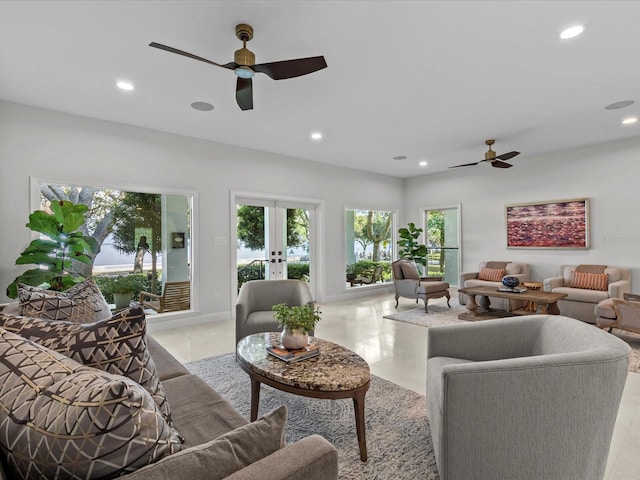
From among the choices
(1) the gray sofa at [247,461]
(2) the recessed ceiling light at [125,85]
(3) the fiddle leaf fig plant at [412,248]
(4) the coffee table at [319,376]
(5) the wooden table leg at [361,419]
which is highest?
(2) the recessed ceiling light at [125,85]

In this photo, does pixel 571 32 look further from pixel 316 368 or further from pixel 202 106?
pixel 202 106

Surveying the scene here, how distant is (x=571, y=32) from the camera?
8.45 ft

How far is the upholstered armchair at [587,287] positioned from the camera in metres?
4.63

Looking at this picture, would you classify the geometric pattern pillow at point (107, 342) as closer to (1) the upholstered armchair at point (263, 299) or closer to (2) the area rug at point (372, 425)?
(2) the area rug at point (372, 425)

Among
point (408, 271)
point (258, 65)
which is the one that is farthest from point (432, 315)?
point (258, 65)

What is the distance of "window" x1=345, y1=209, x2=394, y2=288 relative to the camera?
7.41 m

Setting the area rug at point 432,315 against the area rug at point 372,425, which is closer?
the area rug at point 372,425

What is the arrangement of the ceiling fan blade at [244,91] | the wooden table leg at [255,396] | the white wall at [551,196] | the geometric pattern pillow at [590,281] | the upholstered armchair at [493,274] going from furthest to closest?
the upholstered armchair at [493,274], the white wall at [551,196], the geometric pattern pillow at [590,281], the ceiling fan blade at [244,91], the wooden table leg at [255,396]

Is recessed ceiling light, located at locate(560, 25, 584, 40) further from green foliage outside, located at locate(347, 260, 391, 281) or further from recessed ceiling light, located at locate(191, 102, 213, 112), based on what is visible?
green foliage outside, located at locate(347, 260, 391, 281)

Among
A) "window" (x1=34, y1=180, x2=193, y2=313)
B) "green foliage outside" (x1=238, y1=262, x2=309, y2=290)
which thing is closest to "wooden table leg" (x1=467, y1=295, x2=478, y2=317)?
"green foliage outside" (x1=238, y1=262, x2=309, y2=290)

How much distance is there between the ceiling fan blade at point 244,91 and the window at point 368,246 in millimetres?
4576

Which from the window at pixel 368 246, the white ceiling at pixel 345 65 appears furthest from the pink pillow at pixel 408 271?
the white ceiling at pixel 345 65

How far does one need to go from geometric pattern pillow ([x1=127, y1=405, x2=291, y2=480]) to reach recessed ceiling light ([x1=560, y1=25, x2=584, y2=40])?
11.0ft

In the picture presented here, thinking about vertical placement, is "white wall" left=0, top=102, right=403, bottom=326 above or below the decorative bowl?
above
